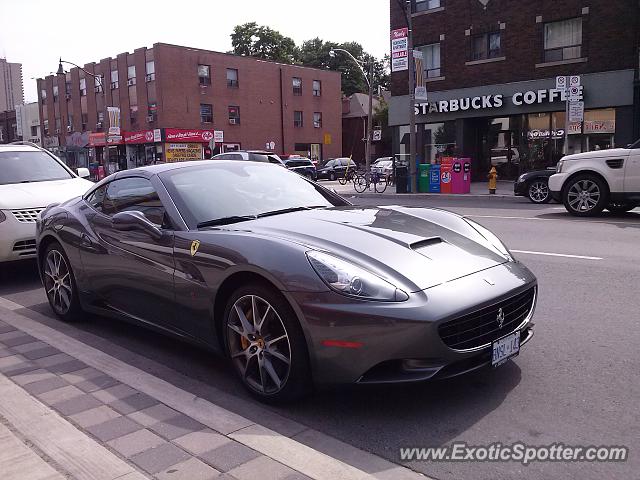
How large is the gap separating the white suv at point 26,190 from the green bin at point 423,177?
49.0ft

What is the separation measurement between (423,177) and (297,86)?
34.2 meters

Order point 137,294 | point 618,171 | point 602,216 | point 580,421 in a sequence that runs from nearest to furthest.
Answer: point 580,421 → point 137,294 → point 618,171 → point 602,216

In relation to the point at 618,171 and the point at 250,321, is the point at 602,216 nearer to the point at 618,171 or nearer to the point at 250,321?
the point at 618,171

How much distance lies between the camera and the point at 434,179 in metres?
21.7

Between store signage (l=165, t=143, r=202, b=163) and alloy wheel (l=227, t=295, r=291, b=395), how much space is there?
41278 mm

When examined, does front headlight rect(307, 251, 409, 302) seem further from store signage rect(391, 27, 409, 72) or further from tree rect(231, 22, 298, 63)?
tree rect(231, 22, 298, 63)

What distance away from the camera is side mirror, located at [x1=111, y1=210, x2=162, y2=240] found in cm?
425

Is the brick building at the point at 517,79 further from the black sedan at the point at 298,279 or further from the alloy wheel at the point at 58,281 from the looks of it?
the alloy wheel at the point at 58,281

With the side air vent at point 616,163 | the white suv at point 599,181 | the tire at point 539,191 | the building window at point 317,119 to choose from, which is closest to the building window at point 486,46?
the tire at point 539,191

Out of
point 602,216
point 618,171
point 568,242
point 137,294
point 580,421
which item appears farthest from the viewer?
point 602,216

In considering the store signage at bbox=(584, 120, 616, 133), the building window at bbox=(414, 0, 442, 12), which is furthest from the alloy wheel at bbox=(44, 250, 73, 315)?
the building window at bbox=(414, 0, 442, 12)

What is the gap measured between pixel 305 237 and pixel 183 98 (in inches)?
1716

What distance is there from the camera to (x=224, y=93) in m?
47.5

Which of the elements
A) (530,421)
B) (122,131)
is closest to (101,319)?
(530,421)
